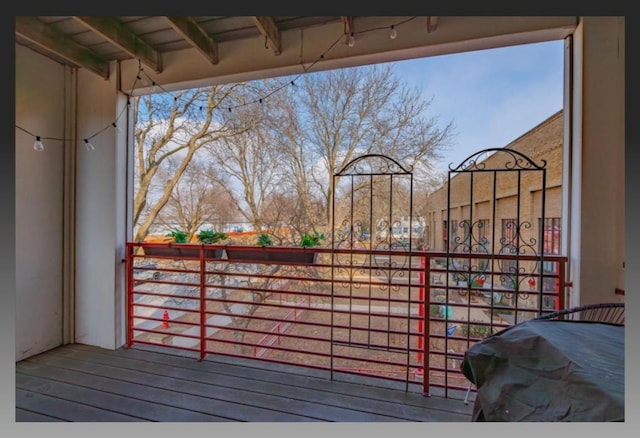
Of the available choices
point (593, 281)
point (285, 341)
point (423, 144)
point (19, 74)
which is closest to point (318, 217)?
point (423, 144)

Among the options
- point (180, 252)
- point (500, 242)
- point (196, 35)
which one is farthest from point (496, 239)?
point (196, 35)

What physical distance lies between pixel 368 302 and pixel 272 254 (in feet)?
3.70

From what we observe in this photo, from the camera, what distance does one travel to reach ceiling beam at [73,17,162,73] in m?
1.86

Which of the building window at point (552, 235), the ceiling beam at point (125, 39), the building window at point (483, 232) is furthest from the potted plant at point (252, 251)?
the building window at point (552, 235)

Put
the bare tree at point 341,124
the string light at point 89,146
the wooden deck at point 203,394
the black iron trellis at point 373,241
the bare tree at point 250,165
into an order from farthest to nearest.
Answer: the bare tree at point 250,165 → the bare tree at point 341,124 → the string light at point 89,146 → the black iron trellis at point 373,241 → the wooden deck at point 203,394

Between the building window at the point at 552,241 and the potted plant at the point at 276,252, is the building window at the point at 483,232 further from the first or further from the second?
the potted plant at the point at 276,252

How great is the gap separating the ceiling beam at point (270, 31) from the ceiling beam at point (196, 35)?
48 centimetres

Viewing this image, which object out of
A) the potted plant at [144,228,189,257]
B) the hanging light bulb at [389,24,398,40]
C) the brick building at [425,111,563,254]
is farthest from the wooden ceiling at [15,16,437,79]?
the potted plant at [144,228,189,257]

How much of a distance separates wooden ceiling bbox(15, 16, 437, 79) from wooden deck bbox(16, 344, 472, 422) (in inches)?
97.8

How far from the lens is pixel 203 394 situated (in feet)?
6.03

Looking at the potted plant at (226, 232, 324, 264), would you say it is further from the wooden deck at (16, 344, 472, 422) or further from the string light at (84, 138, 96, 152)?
the string light at (84, 138, 96, 152)

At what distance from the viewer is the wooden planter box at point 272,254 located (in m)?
2.16

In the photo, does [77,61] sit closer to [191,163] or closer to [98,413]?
[191,163]

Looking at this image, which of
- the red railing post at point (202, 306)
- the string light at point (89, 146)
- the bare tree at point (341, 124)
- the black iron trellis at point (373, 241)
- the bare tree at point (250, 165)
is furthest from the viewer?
the bare tree at point (250, 165)
